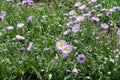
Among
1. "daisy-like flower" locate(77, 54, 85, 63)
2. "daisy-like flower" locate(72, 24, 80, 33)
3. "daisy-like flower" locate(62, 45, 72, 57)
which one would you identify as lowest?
"daisy-like flower" locate(77, 54, 85, 63)

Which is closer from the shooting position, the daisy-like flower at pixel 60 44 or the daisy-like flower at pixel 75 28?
the daisy-like flower at pixel 60 44

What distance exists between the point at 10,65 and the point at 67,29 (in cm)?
70

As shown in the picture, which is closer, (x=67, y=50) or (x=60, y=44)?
(x=67, y=50)

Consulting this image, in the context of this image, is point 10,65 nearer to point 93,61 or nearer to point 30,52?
point 30,52

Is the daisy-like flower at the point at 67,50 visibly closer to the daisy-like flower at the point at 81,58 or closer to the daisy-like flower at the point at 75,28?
the daisy-like flower at the point at 81,58

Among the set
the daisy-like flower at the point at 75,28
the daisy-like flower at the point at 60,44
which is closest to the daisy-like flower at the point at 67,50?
the daisy-like flower at the point at 60,44

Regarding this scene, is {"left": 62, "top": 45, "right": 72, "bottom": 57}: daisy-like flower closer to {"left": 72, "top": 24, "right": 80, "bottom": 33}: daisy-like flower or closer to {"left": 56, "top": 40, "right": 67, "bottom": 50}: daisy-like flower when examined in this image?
A: {"left": 56, "top": 40, "right": 67, "bottom": 50}: daisy-like flower

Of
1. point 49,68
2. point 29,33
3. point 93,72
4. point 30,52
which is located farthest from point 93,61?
point 29,33

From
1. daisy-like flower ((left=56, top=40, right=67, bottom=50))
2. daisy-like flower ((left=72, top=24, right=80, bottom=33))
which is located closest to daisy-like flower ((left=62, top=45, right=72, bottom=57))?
daisy-like flower ((left=56, top=40, right=67, bottom=50))

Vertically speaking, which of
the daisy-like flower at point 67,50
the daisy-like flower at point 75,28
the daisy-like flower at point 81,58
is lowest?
the daisy-like flower at point 81,58

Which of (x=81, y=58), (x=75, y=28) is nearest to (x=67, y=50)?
(x=81, y=58)

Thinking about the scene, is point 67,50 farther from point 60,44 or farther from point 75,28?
point 75,28

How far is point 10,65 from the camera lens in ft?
10.4

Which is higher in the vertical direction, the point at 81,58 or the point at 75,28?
the point at 75,28
